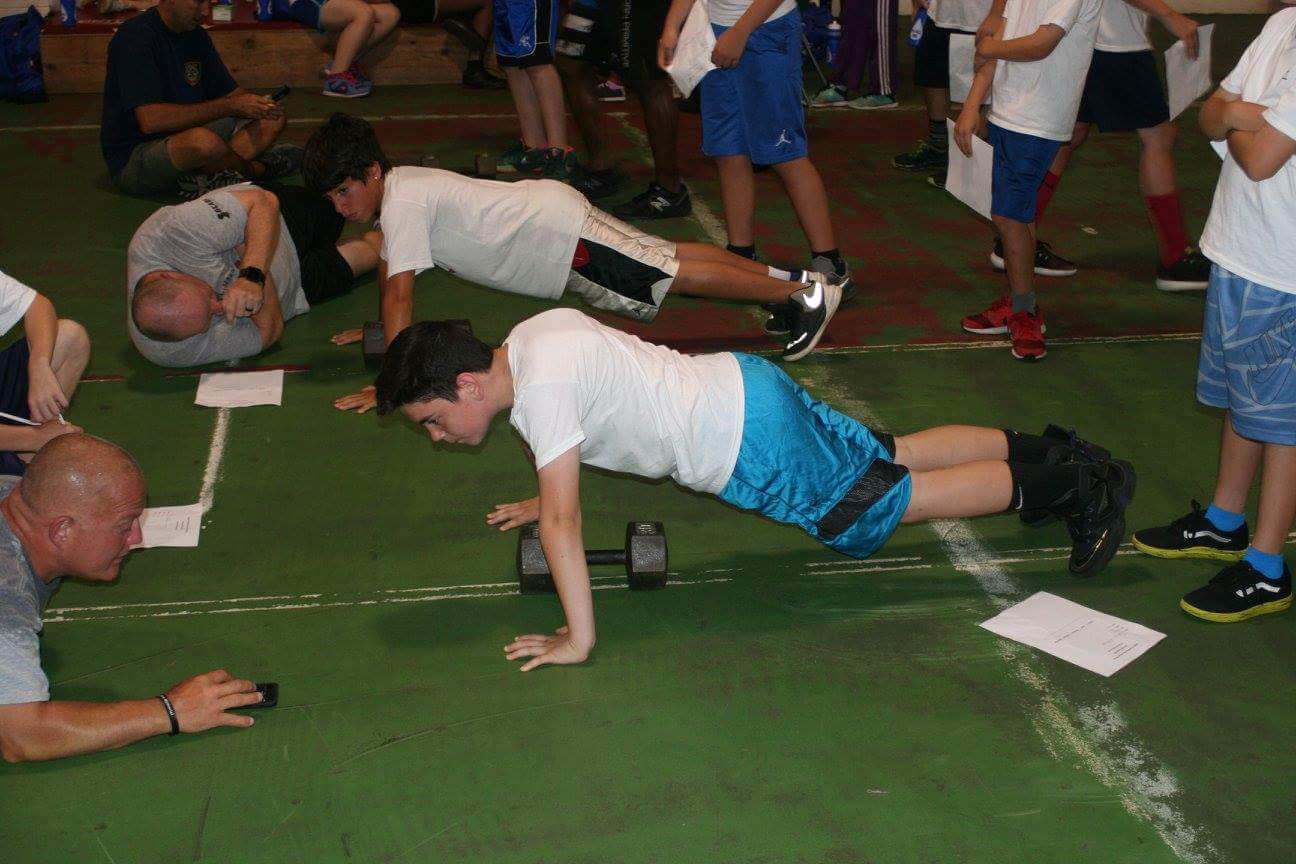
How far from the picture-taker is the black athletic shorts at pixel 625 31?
280 inches

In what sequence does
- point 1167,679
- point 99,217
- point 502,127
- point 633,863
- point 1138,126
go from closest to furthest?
point 633,863
point 1167,679
point 1138,126
point 99,217
point 502,127

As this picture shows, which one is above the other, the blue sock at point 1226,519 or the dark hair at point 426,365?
the dark hair at point 426,365

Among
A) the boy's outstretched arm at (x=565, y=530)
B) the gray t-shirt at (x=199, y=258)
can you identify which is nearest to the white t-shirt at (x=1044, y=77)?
the boy's outstretched arm at (x=565, y=530)

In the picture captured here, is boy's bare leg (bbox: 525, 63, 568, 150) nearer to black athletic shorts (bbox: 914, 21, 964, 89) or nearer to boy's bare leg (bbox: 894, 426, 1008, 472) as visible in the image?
black athletic shorts (bbox: 914, 21, 964, 89)

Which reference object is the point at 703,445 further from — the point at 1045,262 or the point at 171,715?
the point at 1045,262

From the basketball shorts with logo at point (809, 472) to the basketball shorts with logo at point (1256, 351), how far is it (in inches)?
39.1

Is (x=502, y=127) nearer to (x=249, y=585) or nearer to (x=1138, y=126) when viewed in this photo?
(x=1138, y=126)

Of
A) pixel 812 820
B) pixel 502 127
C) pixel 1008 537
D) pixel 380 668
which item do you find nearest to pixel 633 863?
pixel 812 820

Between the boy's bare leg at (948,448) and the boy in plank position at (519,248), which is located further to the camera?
the boy in plank position at (519,248)

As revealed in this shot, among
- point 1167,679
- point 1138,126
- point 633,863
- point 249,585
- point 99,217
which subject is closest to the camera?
point 633,863

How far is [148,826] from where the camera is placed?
2.96 metres

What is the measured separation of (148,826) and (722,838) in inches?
54.6

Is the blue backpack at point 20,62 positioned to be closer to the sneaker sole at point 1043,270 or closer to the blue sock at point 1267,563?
the sneaker sole at point 1043,270

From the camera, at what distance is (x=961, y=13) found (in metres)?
7.32
